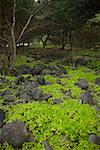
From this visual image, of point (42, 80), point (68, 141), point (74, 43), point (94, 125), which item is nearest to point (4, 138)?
point (68, 141)

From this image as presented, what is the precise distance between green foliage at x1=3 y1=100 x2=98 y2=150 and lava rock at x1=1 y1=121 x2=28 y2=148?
0.44 feet

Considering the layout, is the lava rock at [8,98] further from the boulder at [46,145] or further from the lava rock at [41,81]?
the boulder at [46,145]

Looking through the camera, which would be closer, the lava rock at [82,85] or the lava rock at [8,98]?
the lava rock at [8,98]

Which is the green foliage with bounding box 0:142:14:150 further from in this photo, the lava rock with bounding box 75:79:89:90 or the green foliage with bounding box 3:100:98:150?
the lava rock with bounding box 75:79:89:90

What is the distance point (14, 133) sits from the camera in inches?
209

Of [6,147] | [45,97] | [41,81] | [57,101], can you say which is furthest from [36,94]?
[6,147]

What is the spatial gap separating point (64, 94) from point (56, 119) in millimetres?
1505

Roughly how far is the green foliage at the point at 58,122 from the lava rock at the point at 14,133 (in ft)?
0.44

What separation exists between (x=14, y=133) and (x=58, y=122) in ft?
2.89

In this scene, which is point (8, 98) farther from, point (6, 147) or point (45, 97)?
point (6, 147)

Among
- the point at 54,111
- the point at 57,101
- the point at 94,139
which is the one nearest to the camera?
the point at 94,139

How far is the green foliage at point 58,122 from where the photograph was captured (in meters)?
5.18

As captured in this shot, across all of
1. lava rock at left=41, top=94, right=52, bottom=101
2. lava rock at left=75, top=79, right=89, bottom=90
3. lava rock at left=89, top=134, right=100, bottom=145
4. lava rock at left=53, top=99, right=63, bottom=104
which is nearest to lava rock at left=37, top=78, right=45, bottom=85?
lava rock at left=75, top=79, right=89, bottom=90

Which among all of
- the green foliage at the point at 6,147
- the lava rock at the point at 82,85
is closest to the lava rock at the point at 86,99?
the lava rock at the point at 82,85
